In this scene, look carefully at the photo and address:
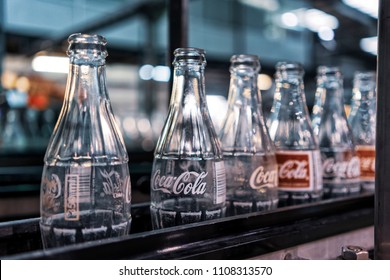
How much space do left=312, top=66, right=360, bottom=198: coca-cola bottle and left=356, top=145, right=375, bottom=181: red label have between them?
1.9 inches

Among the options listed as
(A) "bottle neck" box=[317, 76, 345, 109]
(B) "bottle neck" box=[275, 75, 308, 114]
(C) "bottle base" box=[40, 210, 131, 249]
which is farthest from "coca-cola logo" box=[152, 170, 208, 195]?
(A) "bottle neck" box=[317, 76, 345, 109]

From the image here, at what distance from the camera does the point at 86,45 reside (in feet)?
1.94

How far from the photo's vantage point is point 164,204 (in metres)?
0.67

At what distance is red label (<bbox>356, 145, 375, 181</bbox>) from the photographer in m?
1.00

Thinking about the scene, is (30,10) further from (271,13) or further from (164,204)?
(164,204)

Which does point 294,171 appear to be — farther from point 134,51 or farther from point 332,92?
point 134,51

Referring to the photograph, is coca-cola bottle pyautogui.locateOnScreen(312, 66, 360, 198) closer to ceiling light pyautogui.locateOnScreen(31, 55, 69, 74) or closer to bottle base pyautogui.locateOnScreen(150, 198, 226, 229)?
bottle base pyautogui.locateOnScreen(150, 198, 226, 229)

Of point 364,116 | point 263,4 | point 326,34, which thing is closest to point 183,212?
point 364,116

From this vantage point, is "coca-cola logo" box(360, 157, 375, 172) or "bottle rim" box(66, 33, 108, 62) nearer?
"bottle rim" box(66, 33, 108, 62)

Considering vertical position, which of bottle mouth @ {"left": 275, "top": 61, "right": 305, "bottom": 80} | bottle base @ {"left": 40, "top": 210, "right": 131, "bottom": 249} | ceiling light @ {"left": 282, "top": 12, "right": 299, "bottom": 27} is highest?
ceiling light @ {"left": 282, "top": 12, "right": 299, "bottom": 27}

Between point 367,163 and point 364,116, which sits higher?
point 364,116

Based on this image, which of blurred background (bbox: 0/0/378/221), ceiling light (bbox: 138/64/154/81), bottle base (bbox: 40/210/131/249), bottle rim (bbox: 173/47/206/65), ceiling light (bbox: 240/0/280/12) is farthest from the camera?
ceiling light (bbox: 240/0/280/12)

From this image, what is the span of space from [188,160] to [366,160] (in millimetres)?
510

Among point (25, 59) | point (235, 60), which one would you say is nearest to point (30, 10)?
point (25, 59)
